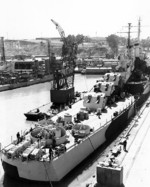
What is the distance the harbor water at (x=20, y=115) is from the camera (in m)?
21.7

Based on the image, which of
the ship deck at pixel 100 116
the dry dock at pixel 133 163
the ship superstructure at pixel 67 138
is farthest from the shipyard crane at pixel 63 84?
the dry dock at pixel 133 163

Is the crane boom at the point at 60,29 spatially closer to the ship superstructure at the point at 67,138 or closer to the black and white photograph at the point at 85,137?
the black and white photograph at the point at 85,137

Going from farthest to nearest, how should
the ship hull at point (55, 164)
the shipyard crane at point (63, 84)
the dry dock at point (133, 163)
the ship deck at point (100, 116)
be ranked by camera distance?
the shipyard crane at point (63, 84) < the ship deck at point (100, 116) < the ship hull at point (55, 164) < the dry dock at point (133, 163)

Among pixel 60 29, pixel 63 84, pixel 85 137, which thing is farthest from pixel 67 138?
pixel 60 29

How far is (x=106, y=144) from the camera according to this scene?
2861 cm

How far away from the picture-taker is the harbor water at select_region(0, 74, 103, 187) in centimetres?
2166

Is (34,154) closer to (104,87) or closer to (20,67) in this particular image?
(104,87)

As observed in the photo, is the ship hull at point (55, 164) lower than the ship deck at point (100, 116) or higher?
lower

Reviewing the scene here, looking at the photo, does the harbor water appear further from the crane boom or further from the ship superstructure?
the crane boom

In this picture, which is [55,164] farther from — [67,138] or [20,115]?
[20,115]

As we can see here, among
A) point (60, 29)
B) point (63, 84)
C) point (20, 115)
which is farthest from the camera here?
point (60, 29)

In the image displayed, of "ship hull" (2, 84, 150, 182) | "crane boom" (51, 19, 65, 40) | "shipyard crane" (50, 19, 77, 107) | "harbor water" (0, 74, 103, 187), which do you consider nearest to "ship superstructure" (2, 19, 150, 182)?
"ship hull" (2, 84, 150, 182)

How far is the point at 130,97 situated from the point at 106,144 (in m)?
13.4

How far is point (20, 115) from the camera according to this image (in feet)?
138
